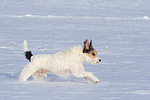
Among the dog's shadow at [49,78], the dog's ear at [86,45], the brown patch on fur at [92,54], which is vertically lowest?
the dog's shadow at [49,78]

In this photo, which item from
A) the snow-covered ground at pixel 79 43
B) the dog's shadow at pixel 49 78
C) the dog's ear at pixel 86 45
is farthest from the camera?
the dog's shadow at pixel 49 78

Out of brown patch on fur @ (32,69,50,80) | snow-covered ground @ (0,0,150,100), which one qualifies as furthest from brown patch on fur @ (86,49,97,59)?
brown patch on fur @ (32,69,50,80)

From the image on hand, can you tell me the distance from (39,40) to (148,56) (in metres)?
5.06

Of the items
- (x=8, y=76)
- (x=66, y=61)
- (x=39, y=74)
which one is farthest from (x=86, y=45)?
(x=8, y=76)

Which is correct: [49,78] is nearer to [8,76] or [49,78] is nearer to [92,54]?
[8,76]

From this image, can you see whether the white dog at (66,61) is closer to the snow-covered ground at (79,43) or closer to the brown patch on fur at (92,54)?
the brown patch on fur at (92,54)

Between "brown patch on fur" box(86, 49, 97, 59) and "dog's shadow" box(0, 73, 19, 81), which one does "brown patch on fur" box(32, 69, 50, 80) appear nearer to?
"dog's shadow" box(0, 73, 19, 81)

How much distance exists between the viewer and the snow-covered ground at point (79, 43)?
5117 millimetres

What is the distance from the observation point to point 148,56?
1000 cm

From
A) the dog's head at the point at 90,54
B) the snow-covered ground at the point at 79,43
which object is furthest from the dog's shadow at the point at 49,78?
the dog's head at the point at 90,54

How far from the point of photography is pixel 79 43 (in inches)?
513

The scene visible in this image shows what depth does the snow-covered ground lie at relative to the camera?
5.12 meters

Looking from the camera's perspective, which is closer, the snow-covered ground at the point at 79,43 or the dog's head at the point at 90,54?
the snow-covered ground at the point at 79,43

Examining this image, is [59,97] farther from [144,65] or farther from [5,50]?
[5,50]
